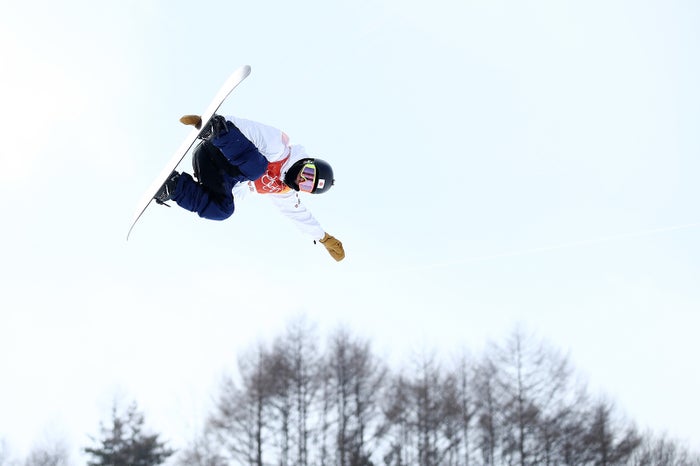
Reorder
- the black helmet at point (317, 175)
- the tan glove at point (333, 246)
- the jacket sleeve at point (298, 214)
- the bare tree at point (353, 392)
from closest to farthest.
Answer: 1. the black helmet at point (317, 175)
2. the jacket sleeve at point (298, 214)
3. the tan glove at point (333, 246)
4. the bare tree at point (353, 392)

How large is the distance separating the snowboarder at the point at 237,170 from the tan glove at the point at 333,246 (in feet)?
2.09

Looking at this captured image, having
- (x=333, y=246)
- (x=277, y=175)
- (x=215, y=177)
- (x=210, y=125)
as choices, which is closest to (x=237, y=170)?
(x=215, y=177)

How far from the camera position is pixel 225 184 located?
6.44 metres

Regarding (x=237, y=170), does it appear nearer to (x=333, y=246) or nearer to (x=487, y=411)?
(x=333, y=246)

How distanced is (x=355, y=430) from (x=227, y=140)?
2046 cm

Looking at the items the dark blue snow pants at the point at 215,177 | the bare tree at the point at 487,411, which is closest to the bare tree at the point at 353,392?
the bare tree at the point at 487,411

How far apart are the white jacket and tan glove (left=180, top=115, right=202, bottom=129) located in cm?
28

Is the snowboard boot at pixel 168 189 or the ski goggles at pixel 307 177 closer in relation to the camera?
the snowboard boot at pixel 168 189

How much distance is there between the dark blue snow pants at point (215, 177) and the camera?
20.0ft

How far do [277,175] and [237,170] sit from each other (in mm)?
376

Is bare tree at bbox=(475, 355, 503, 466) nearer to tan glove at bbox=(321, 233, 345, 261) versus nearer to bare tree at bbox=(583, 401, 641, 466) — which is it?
bare tree at bbox=(583, 401, 641, 466)

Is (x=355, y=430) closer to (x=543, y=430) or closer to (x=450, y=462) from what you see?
(x=450, y=462)

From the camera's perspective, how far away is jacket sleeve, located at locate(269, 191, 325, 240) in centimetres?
710

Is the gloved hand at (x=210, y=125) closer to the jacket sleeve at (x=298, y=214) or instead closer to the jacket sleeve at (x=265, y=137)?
the jacket sleeve at (x=265, y=137)
